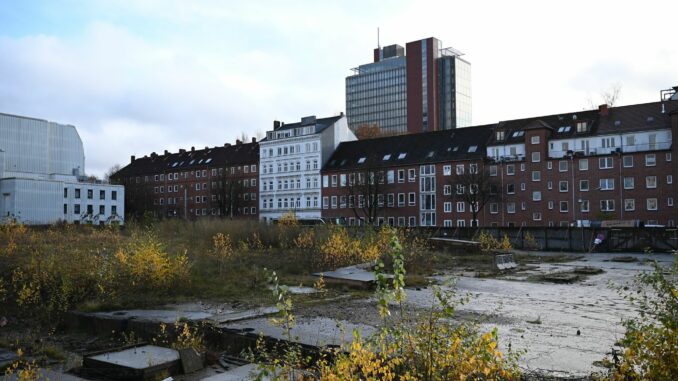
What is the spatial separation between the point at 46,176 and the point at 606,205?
7639 cm

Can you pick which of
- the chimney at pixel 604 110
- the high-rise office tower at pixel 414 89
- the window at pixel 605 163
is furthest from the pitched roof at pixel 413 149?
the high-rise office tower at pixel 414 89

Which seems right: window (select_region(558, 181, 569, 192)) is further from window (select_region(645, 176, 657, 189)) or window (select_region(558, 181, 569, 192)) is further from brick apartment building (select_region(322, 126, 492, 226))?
brick apartment building (select_region(322, 126, 492, 226))

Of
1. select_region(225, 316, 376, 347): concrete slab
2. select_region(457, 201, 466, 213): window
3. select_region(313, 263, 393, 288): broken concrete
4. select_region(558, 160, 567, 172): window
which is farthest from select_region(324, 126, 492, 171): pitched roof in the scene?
select_region(225, 316, 376, 347): concrete slab

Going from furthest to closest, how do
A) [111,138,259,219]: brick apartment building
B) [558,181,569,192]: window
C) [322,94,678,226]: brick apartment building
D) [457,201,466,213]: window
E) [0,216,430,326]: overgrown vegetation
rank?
[111,138,259,219]: brick apartment building < [457,201,466,213]: window < [558,181,569,192]: window < [322,94,678,226]: brick apartment building < [0,216,430,326]: overgrown vegetation

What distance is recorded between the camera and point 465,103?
437 feet

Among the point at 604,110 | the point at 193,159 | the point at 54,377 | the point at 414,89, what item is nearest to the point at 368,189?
the point at 604,110

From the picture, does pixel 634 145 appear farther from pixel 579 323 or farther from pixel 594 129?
pixel 579 323

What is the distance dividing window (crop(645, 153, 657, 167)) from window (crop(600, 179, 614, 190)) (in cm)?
395

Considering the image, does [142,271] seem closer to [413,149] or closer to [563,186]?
[563,186]

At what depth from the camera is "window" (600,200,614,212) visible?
60562 millimetres

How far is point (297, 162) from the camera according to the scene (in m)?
86.1

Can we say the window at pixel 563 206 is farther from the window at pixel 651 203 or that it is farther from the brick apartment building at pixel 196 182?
the brick apartment building at pixel 196 182

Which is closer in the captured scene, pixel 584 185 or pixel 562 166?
pixel 584 185

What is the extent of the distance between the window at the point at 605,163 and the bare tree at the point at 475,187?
11445 millimetres
